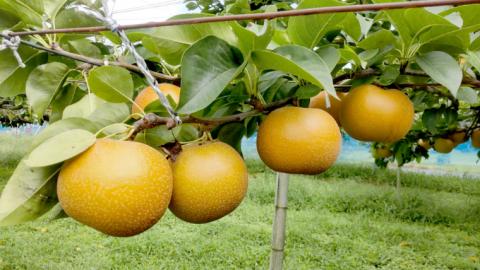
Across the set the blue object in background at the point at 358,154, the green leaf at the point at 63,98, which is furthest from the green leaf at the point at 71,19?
the blue object in background at the point at 358,154

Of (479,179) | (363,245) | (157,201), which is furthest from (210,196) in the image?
(479,179)

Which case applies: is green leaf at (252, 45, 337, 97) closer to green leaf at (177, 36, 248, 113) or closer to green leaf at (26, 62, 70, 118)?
green leaf at (177, 36, 248, 113)

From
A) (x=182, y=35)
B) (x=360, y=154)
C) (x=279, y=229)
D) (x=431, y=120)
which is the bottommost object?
(x=360, y=154)

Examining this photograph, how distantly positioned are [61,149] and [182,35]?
0.22 m

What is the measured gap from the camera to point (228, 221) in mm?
4562

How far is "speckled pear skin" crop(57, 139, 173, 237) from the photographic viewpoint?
17.9 inches

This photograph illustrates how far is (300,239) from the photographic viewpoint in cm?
397

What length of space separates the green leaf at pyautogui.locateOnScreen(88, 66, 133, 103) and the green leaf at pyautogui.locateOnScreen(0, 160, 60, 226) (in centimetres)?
10

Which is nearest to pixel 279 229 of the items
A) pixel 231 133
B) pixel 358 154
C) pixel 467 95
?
pixel 467 95

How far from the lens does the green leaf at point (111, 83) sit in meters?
0.52

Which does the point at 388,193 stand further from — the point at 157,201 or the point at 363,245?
the point at 157,201

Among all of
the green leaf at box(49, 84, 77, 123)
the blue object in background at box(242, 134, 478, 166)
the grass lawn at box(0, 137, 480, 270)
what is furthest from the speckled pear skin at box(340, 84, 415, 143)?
the blue object in background at box(242, 134, 478, 166)

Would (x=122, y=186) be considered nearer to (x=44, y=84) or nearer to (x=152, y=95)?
(x=152, y=95)

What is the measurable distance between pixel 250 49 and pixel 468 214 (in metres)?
5.39
